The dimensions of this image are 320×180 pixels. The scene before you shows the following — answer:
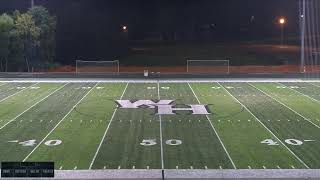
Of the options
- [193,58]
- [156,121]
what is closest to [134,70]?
[193,58]

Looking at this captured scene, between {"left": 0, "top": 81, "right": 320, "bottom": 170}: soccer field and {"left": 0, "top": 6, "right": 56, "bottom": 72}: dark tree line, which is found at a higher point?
{"left": 0, "top": 6, "right": 56, "bottom": 72}: dark tree line

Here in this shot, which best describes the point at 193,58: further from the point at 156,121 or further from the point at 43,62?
the point at 156,121

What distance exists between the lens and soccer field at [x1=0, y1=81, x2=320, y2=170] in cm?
1523

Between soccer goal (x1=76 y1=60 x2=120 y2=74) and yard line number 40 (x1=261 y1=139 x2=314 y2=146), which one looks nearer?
yard line number 40 (x1=261 y1=139 x2=314 y2=146)

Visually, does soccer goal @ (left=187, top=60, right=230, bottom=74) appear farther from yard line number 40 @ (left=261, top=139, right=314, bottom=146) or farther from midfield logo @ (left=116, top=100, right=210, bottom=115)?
yard line number 40 @ (left=261, top=139, right=314, bottom=146)

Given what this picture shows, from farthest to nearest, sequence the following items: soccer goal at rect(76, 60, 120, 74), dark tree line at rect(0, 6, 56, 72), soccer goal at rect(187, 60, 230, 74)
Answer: soccer goal at rect(187, 60, 230, 74), soccer goal at rect(76, 60, 120, 74), dark tree line at rect(0, 6, 56, 72)

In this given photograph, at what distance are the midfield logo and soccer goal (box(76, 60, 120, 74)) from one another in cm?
1542

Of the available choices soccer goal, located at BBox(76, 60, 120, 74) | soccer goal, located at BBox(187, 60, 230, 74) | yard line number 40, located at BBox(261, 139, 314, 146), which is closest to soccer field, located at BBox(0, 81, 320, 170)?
yard line number 40, located at BBox(261, 139, 314, 146)

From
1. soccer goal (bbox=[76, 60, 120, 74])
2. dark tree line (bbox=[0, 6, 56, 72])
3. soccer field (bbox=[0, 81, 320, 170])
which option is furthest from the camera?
soccer goal (bbox=[76, 60, 120, 74])

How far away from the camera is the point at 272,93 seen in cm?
2855

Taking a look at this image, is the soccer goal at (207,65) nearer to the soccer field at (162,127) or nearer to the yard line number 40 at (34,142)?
the soccer field at (162,127)

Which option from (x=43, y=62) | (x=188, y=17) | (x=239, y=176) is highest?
(x=188, y=17)

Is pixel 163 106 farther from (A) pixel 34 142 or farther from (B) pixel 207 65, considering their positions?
(B) pixel 207 65

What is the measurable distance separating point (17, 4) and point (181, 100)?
72.9 feet
